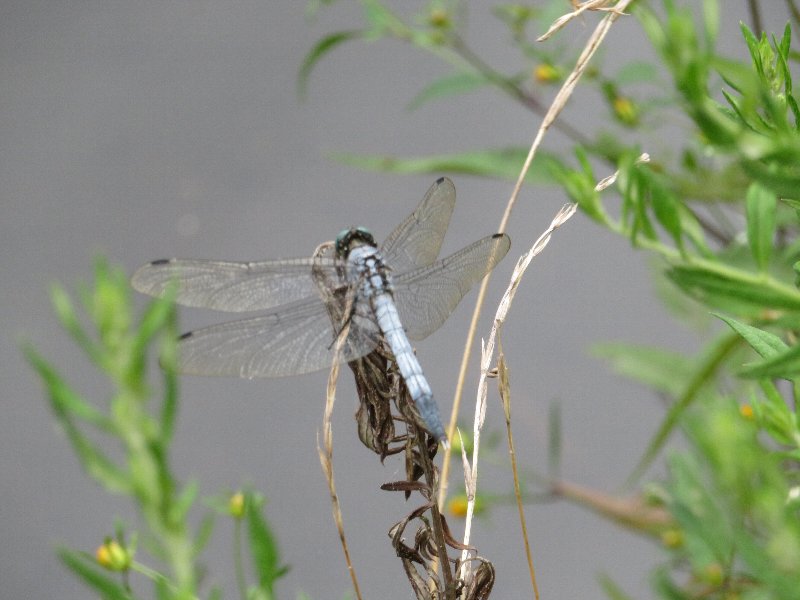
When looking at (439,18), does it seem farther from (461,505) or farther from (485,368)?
(485,368)

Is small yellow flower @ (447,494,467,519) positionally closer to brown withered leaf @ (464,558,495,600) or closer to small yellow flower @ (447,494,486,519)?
small yellow flower @ (447,494,486,519)

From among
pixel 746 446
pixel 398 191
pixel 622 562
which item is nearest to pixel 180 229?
pixel 398 191

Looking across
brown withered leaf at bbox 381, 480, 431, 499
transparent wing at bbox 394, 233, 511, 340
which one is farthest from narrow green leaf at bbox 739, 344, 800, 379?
transparent wing at bbox 394, 233, 511, 340

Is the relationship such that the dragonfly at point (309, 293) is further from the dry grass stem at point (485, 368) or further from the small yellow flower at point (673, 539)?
the small yellow flower at point (673, 539)

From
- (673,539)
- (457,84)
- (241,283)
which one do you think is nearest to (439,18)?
(457,84)

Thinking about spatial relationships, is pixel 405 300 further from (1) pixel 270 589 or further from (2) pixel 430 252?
(1) pixel 270 589
